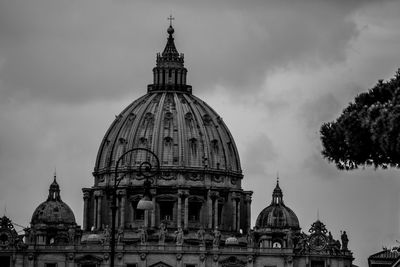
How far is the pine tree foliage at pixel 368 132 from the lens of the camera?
2190 inches

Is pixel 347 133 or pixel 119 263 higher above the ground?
pixel 119 263

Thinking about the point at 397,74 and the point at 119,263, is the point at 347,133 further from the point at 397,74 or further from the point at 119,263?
the point at 119,263

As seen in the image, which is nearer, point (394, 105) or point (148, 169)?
point (394, 105)

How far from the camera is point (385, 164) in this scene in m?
57.9

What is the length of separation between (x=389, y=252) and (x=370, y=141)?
81936mm

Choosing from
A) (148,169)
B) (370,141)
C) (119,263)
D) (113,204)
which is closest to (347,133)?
(370,141)

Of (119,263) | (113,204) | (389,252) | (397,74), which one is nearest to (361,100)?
(397,74)

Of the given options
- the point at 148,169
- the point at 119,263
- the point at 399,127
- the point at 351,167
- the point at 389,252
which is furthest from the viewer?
the point at 119,263

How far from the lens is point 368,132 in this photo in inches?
2244

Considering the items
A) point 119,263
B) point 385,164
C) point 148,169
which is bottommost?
point 385,164

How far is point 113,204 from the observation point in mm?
76625

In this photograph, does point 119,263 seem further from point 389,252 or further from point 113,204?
point 113,204

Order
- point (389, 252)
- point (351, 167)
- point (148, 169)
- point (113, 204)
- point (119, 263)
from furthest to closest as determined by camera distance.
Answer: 1. point (119, 263)
2. point (389, 252)
3. point (148, 169)
4. point (113, 204)
5. point (351, 167)

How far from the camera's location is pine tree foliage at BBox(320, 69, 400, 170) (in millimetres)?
55625
